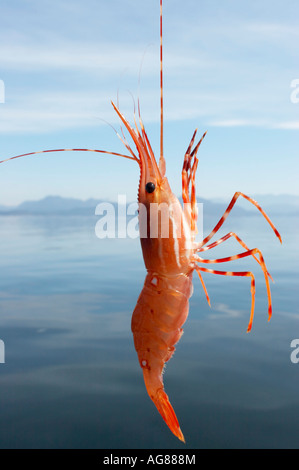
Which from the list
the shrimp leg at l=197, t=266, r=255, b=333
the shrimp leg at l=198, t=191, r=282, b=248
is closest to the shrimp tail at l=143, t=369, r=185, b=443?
the shrimp leg at l=197, t=266, r=255, b=333

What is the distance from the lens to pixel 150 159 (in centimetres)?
462

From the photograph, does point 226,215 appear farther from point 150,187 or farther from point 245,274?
point 150,187

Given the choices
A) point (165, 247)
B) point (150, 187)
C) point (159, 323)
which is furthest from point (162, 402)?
point (150, 187)

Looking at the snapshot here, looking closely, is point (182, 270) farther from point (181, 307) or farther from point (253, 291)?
point (253, 291)

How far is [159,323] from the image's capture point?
471 centimetres

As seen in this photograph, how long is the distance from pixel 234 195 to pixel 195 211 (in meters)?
0.50

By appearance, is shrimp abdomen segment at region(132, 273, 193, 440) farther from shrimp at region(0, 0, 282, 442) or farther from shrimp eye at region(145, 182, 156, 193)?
shrimp eye at region(145, 182, 156, 193)

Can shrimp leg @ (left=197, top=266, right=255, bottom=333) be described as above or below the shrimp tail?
above

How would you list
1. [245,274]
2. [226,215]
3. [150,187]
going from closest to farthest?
1. [245,274]
2. [226,215]
3. [150,187]

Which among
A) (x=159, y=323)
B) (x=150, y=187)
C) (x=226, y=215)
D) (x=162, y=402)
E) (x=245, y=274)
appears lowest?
(x=162, y=402)

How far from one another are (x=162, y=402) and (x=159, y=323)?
1.14 metres

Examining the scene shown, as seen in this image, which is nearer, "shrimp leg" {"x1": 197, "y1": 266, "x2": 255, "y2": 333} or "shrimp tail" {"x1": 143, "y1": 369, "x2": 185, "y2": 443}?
"shrimp leg" {"x1": 197, "y1": 266, "x2": 255, "y2": 333}

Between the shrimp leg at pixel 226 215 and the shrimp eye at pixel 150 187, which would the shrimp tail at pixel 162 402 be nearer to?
the shrimp leg at pixel 226 215

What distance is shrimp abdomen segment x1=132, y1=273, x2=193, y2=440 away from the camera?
4613 mm
